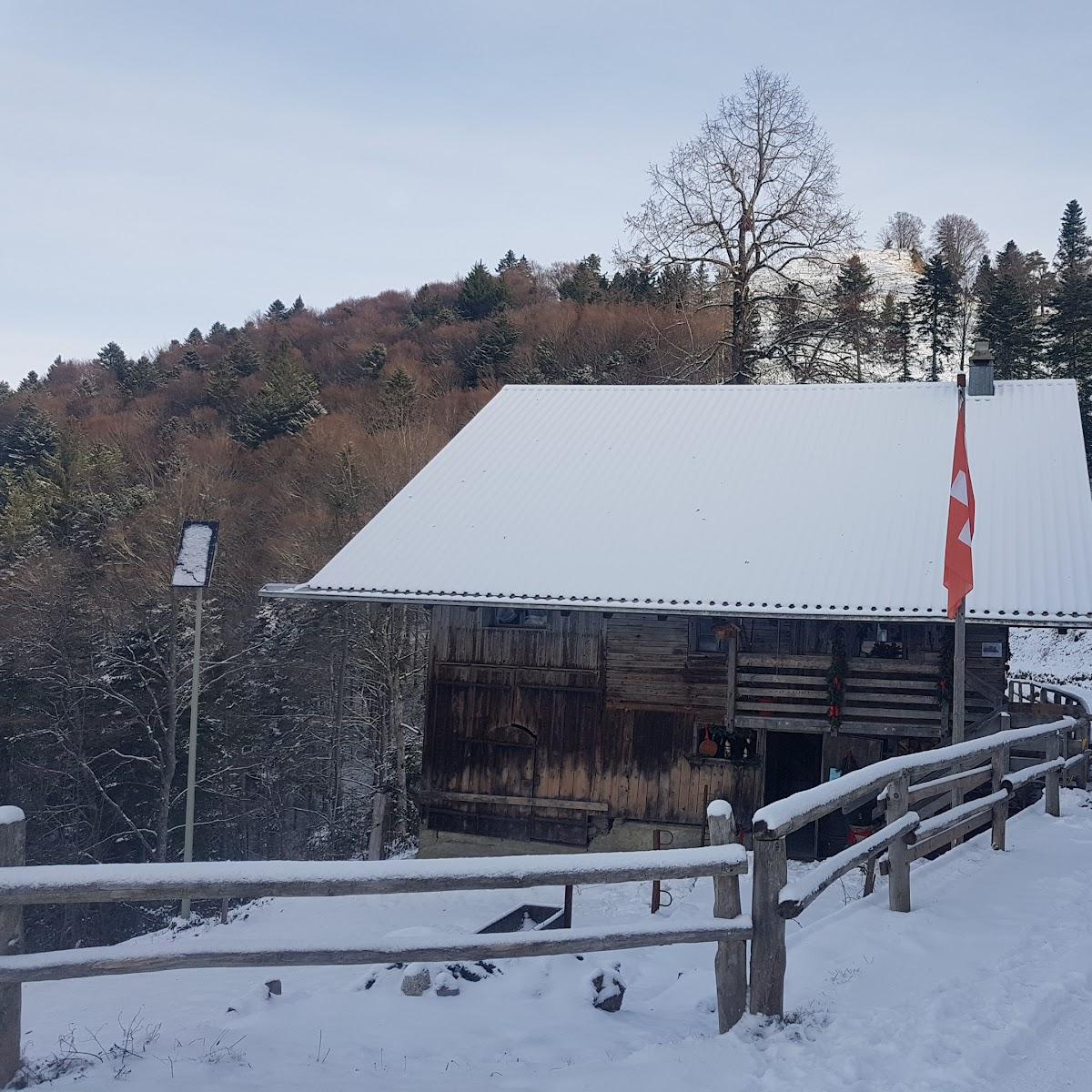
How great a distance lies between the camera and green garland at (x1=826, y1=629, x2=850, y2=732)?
14.4m

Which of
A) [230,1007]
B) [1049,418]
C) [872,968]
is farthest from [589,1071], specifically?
[1049,418]

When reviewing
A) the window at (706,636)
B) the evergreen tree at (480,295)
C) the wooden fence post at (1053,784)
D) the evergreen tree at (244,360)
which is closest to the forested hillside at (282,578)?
the window at (706,636)

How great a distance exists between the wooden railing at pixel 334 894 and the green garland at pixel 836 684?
939cm

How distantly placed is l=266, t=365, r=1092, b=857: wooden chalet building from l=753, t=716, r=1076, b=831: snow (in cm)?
432

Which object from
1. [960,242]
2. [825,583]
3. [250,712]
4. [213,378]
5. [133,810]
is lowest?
[133,810]

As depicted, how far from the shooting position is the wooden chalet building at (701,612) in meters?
14.2

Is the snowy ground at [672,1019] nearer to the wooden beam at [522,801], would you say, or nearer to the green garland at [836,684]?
the green garland at [836,684]

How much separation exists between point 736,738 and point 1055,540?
5200 mm

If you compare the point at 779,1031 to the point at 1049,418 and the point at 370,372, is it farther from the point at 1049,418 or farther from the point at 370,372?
the point at 370,372

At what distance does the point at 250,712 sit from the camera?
101ft

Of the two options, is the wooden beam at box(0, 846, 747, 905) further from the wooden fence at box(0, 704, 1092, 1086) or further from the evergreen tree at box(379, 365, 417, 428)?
the evergreen tree at box(379, 365, 417, 428)

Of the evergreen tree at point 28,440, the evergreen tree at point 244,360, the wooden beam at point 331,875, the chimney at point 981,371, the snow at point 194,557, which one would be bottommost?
the wooden beam at point 331,875

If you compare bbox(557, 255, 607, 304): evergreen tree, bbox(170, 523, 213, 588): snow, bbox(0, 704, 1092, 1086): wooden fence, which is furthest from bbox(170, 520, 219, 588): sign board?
bbox(557, 255, 607, 304): evergreen tree

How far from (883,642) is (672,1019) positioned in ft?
31.7
